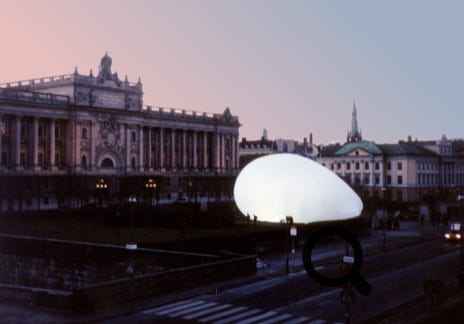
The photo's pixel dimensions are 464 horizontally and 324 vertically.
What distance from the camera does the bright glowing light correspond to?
60406mm

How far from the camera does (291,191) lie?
60.3 metres

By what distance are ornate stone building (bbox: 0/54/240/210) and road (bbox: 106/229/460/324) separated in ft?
171

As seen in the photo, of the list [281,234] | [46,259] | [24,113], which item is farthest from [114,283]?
[24,113]

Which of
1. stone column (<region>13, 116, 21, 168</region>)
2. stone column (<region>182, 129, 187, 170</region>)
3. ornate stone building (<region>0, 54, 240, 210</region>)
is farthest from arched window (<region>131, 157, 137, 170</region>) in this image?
stone column (<region>13, 116, 21, 168</region>)

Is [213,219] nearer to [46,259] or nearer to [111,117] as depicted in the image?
[46,259]

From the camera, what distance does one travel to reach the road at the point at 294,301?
76.9 ft

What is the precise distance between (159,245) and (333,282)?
3115 cm

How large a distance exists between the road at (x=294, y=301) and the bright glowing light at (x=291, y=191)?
76.6 ft

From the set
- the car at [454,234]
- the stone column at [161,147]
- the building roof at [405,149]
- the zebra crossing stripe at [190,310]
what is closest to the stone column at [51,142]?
the stone column at [161,147]

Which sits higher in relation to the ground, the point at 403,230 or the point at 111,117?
the point at 111,117

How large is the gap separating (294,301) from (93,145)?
78330 mm

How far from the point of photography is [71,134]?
3824 inches

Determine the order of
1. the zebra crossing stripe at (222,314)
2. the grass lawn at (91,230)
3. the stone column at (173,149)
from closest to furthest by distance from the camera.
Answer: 1. the zebra crossing stripe at (222,314)
2. the grass lawn at (91,230)
3. the stone column at (173,149)

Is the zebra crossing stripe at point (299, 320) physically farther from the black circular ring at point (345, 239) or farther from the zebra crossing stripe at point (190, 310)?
the black circular ring at point (345, 239)
